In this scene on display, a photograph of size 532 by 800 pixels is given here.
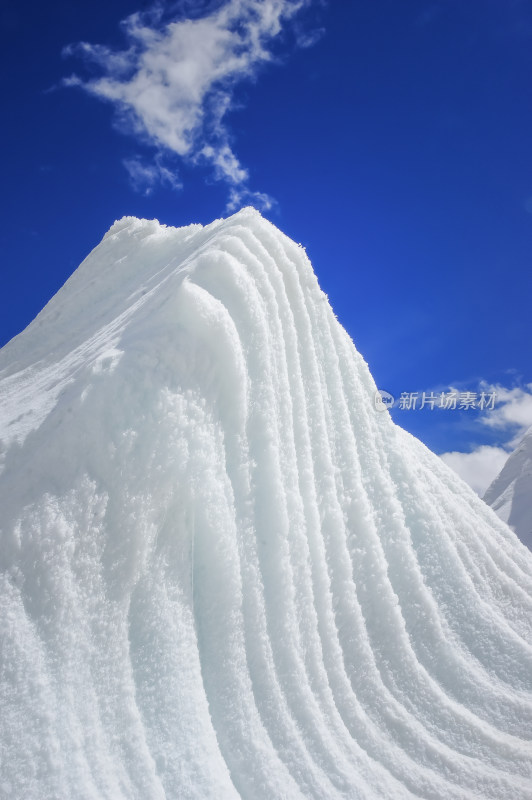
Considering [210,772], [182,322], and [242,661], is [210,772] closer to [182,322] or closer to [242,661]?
[242,661]

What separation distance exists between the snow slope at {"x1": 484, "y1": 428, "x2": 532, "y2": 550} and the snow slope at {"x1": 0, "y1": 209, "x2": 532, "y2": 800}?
433cm

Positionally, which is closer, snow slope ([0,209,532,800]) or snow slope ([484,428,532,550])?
snow slope ([0,209,532,800])

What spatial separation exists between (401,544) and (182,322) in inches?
51.0

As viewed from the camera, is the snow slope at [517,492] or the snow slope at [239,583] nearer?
the snow slope at [239,583]

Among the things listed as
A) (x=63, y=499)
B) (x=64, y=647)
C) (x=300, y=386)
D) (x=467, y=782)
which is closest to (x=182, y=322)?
(x=300, y=386)

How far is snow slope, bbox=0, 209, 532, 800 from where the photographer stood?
168cm

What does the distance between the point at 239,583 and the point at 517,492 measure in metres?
6.30

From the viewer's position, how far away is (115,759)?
1611 millimetres

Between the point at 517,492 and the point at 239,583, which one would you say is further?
the point at 517,492

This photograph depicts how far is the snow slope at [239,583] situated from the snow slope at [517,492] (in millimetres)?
4331

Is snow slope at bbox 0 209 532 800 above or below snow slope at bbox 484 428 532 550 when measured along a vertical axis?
below

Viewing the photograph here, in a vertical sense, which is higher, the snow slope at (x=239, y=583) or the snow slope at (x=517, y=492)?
the snow slope at (x=517, y=492)

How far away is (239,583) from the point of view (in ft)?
6.53

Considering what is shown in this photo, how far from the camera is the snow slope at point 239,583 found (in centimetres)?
168
